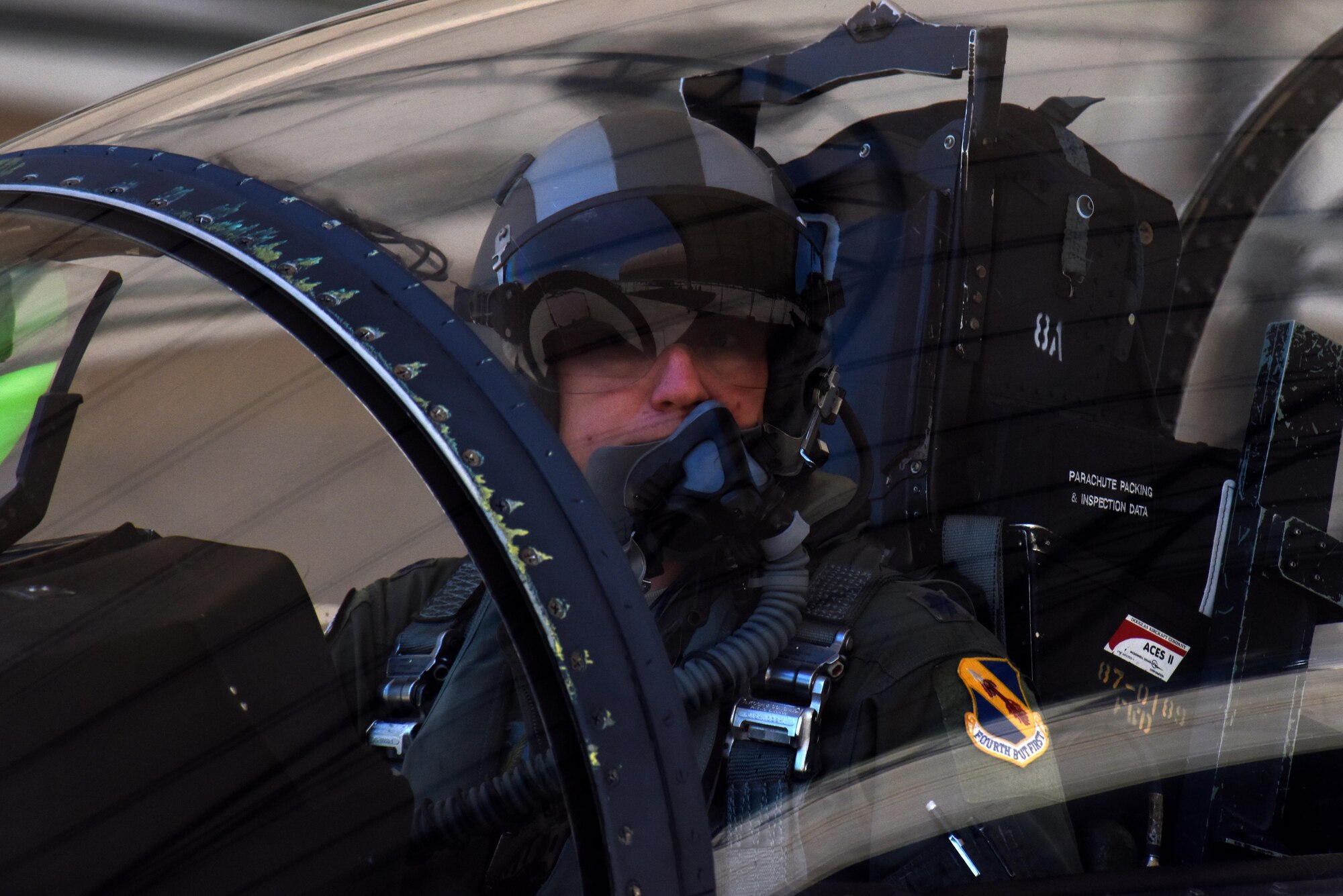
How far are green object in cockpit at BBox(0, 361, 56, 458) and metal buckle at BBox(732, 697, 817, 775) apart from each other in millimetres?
684

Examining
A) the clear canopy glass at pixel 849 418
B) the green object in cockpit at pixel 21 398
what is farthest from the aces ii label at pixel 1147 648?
the green object in cockpit at pixel 21 398

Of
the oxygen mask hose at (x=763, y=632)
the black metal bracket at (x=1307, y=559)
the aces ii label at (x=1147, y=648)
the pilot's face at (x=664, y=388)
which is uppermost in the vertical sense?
the pilot's face at (x=664, y=388)

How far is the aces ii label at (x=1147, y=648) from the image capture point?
1.28m

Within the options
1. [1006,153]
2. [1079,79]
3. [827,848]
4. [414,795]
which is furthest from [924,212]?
[414,795]

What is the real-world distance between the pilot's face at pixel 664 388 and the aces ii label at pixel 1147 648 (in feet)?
1.57

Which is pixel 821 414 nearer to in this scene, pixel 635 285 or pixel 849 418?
pixel 849 418

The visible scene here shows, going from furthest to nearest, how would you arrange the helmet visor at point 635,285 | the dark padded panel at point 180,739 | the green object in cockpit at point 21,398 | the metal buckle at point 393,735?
the helmet visor at point 635,285 < the green object in cockpit at point 21,398 < the metal buckle at point 393,735 < the dark padded panel at point 180,739

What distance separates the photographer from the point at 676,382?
1213 mm

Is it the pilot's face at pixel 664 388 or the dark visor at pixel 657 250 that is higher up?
the dark visor at pixel 657 250

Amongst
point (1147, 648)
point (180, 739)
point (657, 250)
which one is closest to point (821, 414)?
point (657, 250)

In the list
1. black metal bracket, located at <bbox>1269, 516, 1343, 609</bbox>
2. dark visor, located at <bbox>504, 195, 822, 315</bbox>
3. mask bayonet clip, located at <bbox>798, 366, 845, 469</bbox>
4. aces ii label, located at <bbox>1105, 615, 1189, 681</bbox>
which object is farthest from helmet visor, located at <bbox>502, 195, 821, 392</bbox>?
black metal bracket, located at <bbox>1269, 516, 1343, 609</bbox>

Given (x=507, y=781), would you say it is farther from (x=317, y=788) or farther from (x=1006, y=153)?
(x=1006, y=153)

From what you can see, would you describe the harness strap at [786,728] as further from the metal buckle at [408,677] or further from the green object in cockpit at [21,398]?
the green object in cockpit at [21,398]

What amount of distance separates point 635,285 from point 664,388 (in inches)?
5.3
